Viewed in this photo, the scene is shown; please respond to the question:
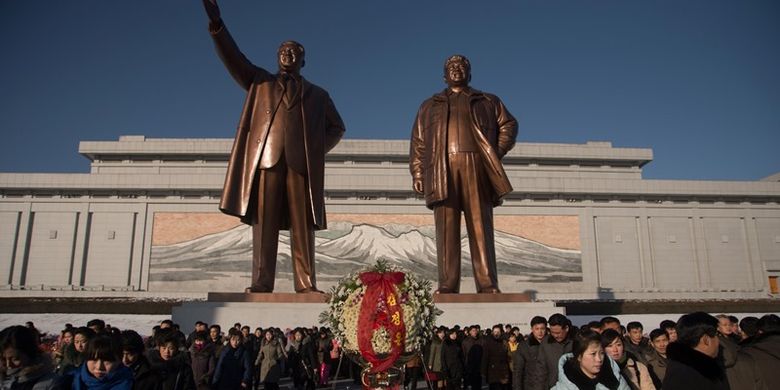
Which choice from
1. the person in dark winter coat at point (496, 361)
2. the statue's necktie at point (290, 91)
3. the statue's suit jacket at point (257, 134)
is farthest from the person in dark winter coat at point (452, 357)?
the statue's necktie at point (290, 91)

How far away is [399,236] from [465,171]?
17.5 m

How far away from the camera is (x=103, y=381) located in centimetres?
251

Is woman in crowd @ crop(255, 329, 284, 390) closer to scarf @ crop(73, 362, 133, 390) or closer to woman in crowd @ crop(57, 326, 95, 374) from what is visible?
woman in crowd @ crop(57, 326, 95, 374)

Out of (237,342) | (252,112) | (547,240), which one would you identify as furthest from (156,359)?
(547,240)

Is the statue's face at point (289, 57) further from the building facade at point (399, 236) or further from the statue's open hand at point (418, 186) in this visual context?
the building facade at point (399, 236)

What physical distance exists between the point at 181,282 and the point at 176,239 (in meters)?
2.08

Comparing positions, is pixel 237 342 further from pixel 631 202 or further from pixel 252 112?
pixel 631 202

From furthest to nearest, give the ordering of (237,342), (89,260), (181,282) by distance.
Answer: (89,260) → (181,282) → (237,342)

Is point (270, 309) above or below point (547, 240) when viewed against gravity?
below

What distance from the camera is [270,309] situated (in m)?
7.20

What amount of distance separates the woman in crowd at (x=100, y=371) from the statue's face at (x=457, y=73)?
20.8 ft

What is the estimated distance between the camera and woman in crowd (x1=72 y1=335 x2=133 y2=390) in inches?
98.3

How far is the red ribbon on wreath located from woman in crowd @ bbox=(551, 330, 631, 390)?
32.2 inches

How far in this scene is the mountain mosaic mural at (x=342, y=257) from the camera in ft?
79.7
